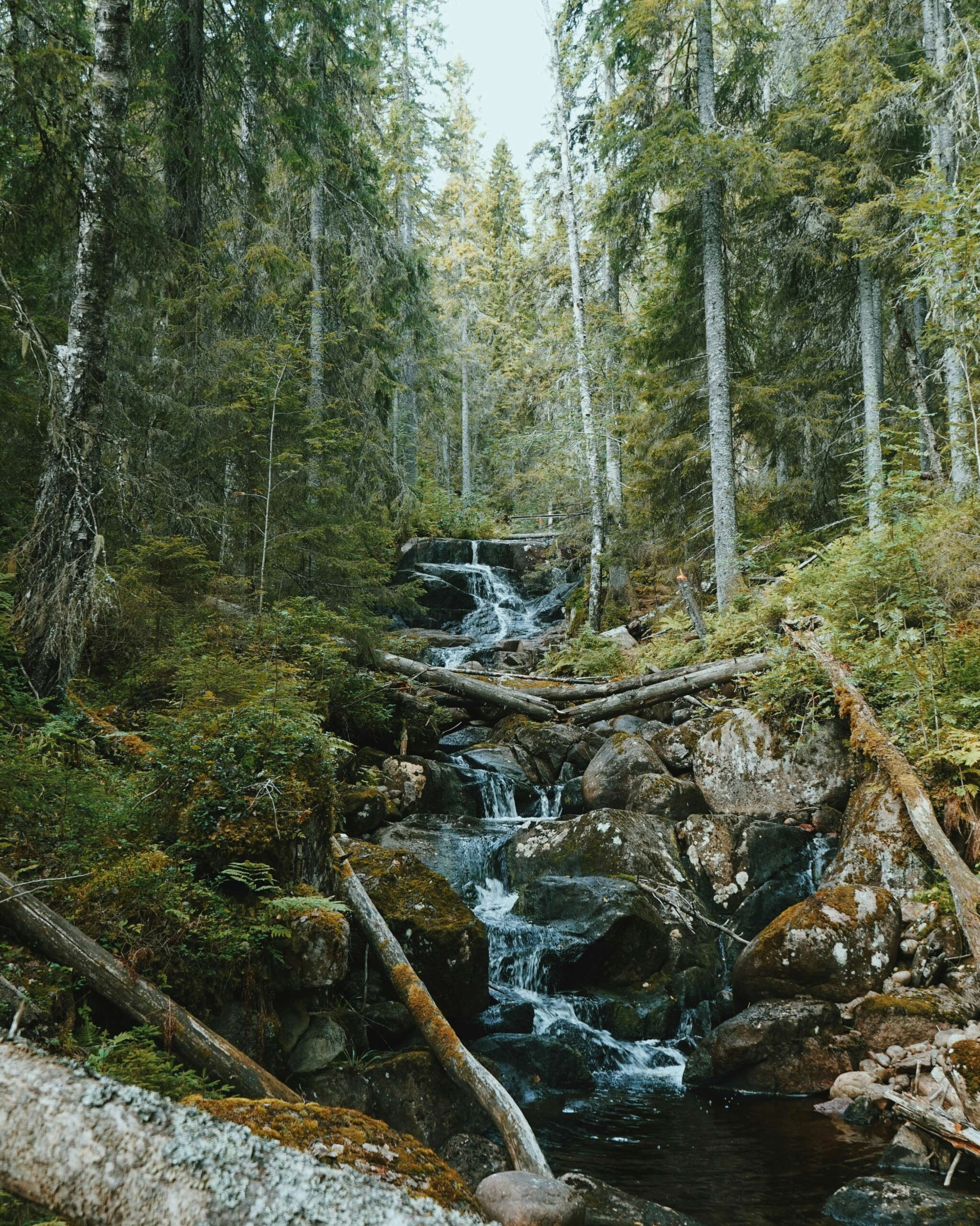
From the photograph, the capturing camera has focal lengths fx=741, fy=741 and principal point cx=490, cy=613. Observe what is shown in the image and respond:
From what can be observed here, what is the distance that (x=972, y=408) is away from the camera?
8875 millimetres

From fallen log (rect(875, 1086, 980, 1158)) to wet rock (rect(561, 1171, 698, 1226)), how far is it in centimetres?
183

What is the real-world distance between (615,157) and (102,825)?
18.5m

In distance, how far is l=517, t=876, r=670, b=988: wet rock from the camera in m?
7.31

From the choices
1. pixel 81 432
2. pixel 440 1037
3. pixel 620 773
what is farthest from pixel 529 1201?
pixel 620 773

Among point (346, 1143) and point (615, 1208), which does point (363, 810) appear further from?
point (346, 1143)

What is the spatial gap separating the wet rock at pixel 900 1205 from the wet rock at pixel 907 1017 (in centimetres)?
138

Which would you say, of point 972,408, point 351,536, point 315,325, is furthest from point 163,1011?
point 315,325

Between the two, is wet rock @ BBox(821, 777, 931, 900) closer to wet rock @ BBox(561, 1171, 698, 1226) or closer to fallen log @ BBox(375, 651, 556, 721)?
wet rock @ BBox(561, 1171, 698, 1226)

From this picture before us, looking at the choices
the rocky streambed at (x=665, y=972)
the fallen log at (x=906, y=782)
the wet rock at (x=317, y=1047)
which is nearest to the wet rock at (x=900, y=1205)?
the rocky streambed at (x=665, y=972)

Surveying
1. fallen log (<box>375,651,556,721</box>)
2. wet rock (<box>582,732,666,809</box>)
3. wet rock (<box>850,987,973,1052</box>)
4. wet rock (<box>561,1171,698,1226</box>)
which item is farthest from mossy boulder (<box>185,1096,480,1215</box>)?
fallen log (<box>375,651,556,721</box>)

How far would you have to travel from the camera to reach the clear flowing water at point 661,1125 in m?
4.76

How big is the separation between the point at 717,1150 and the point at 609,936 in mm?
2195

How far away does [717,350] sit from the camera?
14.0 metres

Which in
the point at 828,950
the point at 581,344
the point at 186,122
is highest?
the point at 581,344
